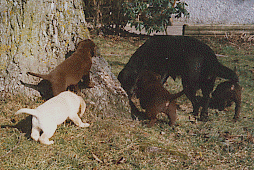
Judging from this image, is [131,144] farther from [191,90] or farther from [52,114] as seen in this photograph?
[191,90]

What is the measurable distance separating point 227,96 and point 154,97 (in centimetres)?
137

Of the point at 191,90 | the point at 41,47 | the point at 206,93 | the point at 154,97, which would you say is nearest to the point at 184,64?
the point at 191,90

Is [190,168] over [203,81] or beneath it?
beneath

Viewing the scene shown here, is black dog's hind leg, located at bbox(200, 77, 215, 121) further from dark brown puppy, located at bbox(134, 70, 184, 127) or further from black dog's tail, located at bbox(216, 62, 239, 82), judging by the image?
dark brown puppy, located at bbox(134, 70, 184, 127)

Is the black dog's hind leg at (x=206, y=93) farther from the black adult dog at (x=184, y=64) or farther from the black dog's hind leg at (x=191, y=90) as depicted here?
the black dog's hind leg at (x=191, y=90)

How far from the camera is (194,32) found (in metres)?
12.4

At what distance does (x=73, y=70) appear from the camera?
12.1 ft

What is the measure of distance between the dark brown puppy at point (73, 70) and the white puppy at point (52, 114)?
24cm

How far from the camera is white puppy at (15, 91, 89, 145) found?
2.86 meters

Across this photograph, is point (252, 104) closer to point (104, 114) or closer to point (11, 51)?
point (104, 114)

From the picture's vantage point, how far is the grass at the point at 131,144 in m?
2.82

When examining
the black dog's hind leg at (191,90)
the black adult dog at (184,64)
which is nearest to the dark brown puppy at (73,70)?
the black adult dog at (184,64)

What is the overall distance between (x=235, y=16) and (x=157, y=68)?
11.9m

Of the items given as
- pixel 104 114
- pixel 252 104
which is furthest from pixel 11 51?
pixel 252 104
